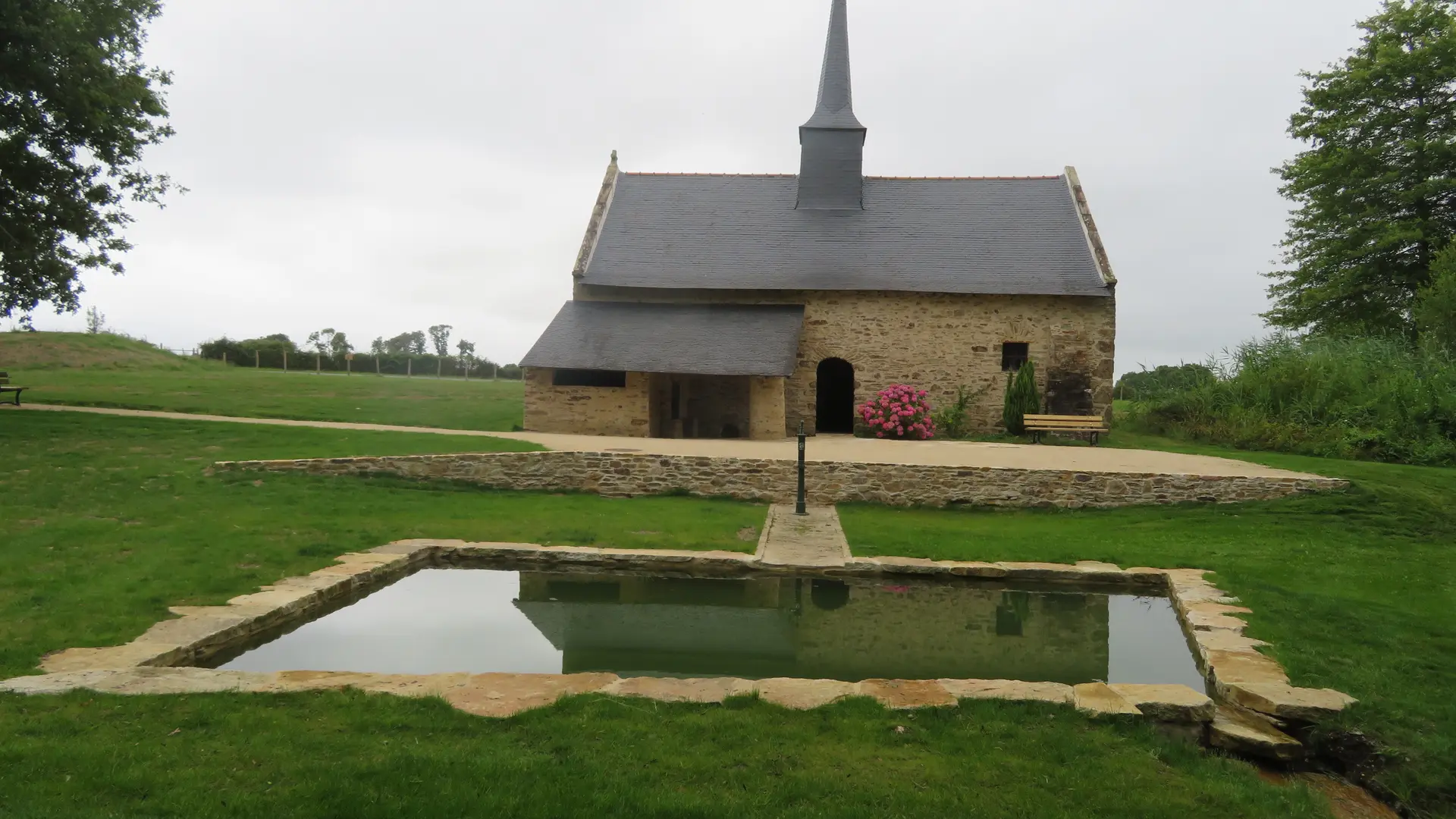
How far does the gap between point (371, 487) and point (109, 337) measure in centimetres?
2507

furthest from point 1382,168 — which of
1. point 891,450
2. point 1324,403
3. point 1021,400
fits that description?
point 891,450

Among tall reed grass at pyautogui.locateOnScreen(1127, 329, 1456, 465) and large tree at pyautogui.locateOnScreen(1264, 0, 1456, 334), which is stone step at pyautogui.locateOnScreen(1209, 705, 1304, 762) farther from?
large tree at pyautogui.locateOnScreen(1264, 0, 1456, 334)

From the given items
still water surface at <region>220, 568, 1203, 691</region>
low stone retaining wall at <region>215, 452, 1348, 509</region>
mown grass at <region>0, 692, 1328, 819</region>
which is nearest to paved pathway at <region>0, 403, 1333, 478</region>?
low stone retaining wall at <region>215, 452, 1348, 509</region>

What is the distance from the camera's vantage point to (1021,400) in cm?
1841

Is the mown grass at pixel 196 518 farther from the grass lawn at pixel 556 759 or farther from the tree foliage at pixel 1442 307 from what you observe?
the tree foliage at pixel 1442 307

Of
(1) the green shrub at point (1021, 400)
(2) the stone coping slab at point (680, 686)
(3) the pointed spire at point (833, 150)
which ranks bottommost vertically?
(2) the stone coping slab at point (680, 686)

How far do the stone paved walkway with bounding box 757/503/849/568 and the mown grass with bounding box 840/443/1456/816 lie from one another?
0.25m

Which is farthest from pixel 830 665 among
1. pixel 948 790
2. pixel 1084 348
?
pixel 1084 348

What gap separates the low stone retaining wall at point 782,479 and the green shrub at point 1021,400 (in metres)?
6.30

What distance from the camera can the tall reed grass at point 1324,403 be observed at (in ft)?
48.9

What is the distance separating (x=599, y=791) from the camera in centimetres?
330

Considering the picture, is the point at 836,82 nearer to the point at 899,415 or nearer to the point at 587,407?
the point at 899,415

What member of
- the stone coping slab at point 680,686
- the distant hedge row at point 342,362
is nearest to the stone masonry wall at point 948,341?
the stone coping slab at point 680,686

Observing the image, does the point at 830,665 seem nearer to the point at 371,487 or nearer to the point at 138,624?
the point at 138,624
